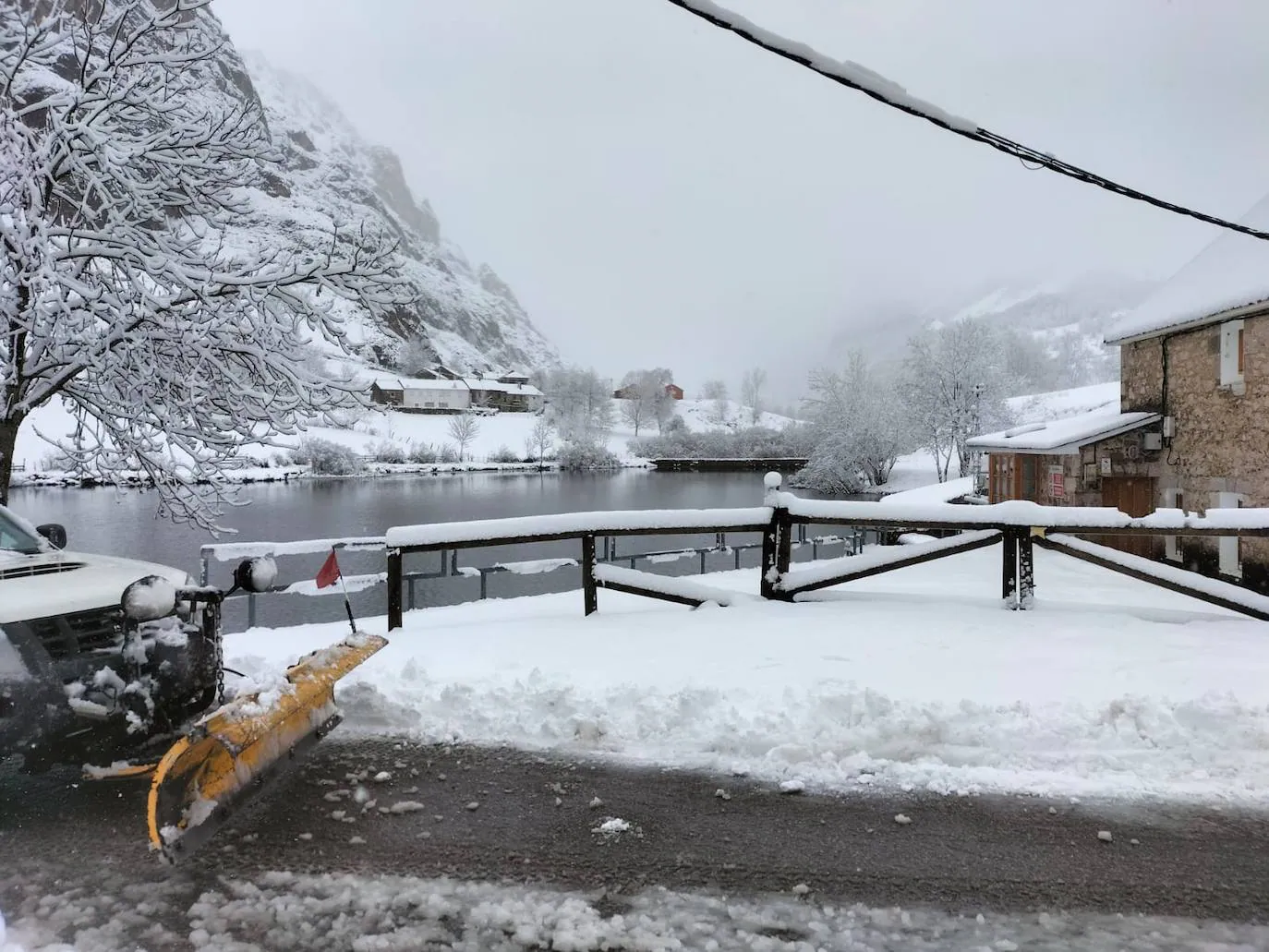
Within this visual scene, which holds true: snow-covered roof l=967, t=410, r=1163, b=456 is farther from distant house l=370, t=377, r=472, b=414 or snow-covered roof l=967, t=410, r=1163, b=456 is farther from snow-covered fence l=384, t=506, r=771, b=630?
distant house l=370, t=377, r=472, b=414

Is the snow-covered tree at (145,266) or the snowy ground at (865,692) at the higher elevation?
the snow-covered tree at (145,266)

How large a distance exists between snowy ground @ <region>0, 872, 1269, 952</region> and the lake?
6112mm

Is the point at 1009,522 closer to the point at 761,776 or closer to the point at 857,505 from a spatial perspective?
the point at 857,505

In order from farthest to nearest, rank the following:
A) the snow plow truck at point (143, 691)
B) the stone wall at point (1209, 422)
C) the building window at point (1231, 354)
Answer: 1. the building window at point (1231, 354)
2. the stone wall at point (1209, 422)
3. the snow plow truck at point (143, 691)

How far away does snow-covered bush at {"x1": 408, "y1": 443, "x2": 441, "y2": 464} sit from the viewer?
74.8 metres

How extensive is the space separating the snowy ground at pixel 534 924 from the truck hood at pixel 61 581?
1.39m

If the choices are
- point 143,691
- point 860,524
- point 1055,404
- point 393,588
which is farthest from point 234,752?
point 1055,404

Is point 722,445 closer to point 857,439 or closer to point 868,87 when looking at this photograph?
point 857,439

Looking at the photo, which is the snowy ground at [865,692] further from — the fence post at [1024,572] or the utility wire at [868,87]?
the utility wire at [868,87]

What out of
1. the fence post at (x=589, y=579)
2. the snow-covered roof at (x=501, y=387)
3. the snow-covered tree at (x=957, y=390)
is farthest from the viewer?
the snow-covered roof at (x=501, y=387)

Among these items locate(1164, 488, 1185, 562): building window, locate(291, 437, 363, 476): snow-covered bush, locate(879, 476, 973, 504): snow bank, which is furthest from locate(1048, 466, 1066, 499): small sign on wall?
locate(291, 437, 363, 476): snow-covered bush

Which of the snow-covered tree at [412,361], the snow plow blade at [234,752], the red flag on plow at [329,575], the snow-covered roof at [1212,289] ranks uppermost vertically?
the snow-covered tree at [412,361]

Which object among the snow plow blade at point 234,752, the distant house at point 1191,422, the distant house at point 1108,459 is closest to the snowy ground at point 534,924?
the snow plow blade at point 234,752

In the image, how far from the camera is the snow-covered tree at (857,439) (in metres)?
56.9
